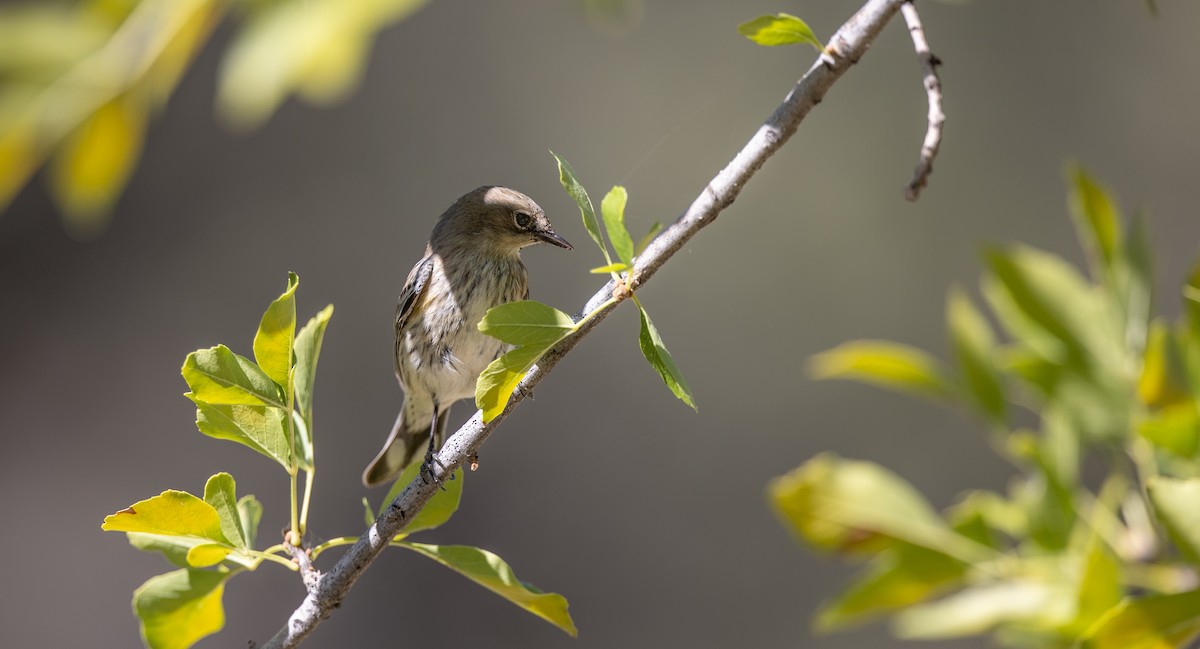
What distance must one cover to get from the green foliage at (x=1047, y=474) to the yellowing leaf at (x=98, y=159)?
0.68m

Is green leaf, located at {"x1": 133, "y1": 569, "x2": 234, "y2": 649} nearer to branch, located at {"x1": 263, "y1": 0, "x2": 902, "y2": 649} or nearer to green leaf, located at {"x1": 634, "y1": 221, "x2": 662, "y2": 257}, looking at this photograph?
branch, located at {"x1": 263, "y1": 0, "x2": 902, "y2": 649}

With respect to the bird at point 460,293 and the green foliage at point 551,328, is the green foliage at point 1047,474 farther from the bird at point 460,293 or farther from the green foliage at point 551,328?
the bird at point 460,293

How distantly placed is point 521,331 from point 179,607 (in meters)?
0.47

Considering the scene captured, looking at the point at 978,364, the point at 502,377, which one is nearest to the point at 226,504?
the point at 502,377

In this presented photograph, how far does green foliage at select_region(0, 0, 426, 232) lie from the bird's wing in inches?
68.8

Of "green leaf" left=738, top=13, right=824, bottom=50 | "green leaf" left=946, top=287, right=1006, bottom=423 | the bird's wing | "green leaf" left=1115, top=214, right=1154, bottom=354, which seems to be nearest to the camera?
"green leaf" left=738, top=13, right=824, bottom=50

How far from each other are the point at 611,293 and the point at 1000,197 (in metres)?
4.93

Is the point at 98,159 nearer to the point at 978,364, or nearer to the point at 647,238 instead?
the point at 647,238


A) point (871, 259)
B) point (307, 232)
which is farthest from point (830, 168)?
point (307, 232)

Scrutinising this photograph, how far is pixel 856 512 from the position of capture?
1075mm

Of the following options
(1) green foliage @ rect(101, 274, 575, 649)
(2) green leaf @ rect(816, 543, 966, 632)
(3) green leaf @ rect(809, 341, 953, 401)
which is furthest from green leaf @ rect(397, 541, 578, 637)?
(3) green leaf @ rect(809, 341, 953, 401)

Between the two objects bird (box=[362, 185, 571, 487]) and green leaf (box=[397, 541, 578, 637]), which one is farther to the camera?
bird (box=[362, 185, 571, 487])

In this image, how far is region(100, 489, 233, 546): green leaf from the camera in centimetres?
101

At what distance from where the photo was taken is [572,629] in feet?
3.35
